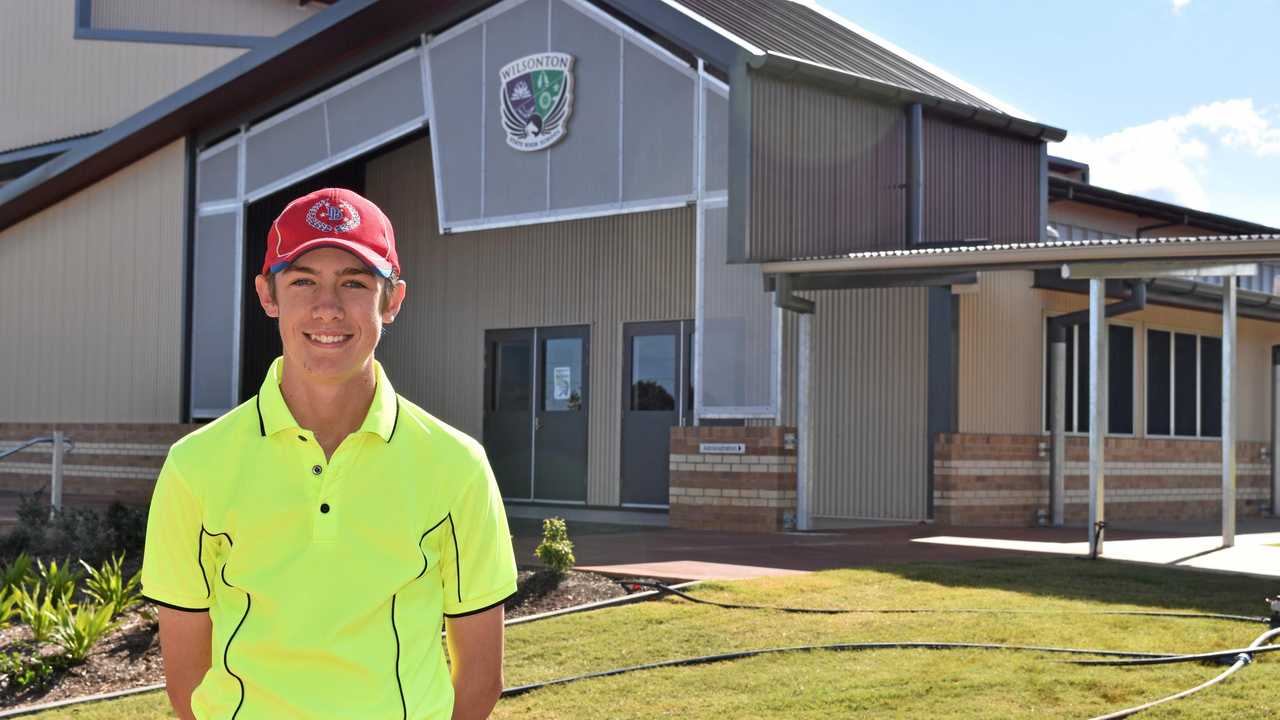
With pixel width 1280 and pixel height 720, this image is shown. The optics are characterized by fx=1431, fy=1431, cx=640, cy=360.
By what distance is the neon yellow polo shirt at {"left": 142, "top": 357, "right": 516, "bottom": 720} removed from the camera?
2.39m

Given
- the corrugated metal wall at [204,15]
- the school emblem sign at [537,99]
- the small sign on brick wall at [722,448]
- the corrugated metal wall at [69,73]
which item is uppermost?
the corrugated metal wall at [204,15]

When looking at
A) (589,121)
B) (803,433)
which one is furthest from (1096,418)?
(589,121)

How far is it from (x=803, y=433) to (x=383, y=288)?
11904 mm

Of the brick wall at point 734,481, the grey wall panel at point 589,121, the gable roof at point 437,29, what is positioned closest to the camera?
the brick wall at point 734,481

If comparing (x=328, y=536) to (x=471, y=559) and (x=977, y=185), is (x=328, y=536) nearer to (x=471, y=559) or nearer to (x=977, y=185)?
(x=471, y=559)

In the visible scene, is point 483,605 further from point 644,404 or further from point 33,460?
point 33,460

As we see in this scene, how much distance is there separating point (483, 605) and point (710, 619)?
6.15 m

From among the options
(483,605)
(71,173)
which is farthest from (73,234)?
(483,605)

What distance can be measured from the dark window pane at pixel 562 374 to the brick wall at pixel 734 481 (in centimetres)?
404

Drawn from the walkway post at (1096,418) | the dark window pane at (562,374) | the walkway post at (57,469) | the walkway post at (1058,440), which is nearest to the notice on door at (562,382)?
the dark window pane at (562,374)

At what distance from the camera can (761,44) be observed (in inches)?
605

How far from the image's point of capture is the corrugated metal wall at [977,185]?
1634 cm

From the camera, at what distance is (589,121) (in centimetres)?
1535

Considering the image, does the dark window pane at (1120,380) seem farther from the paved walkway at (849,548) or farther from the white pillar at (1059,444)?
the paved walkway at (849,548)
